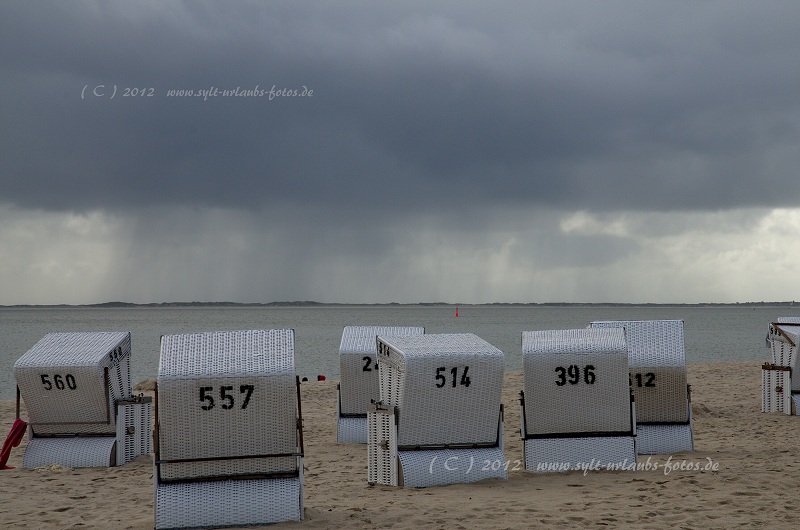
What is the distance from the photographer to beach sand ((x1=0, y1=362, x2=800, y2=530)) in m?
8.41

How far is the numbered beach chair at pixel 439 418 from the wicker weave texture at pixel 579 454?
880mm

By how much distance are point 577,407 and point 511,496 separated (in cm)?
210

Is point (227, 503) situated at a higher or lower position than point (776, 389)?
lower

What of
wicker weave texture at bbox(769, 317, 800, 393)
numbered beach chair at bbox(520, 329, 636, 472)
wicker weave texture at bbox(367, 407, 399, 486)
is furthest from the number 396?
wicker weave texture at bbox(769, 317, 800, 393)

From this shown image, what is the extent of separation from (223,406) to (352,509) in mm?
1952

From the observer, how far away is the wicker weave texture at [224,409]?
8.24 metres

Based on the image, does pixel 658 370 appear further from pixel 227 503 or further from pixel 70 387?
pixel 70 387

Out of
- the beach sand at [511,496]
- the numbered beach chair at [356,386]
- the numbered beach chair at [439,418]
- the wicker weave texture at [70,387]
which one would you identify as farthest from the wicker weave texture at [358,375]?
the numbered beach chair at [439,418]

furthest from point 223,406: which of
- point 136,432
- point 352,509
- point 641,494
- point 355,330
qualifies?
point 355,330

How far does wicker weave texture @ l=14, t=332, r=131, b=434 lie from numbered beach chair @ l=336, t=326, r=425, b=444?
3.77 m

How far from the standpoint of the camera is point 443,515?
28.4ft

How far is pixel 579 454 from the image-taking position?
11281 millimetres

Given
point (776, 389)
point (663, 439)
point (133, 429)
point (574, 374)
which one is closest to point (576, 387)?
point (574, 374)

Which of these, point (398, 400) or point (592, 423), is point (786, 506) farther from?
point (398, 400)
